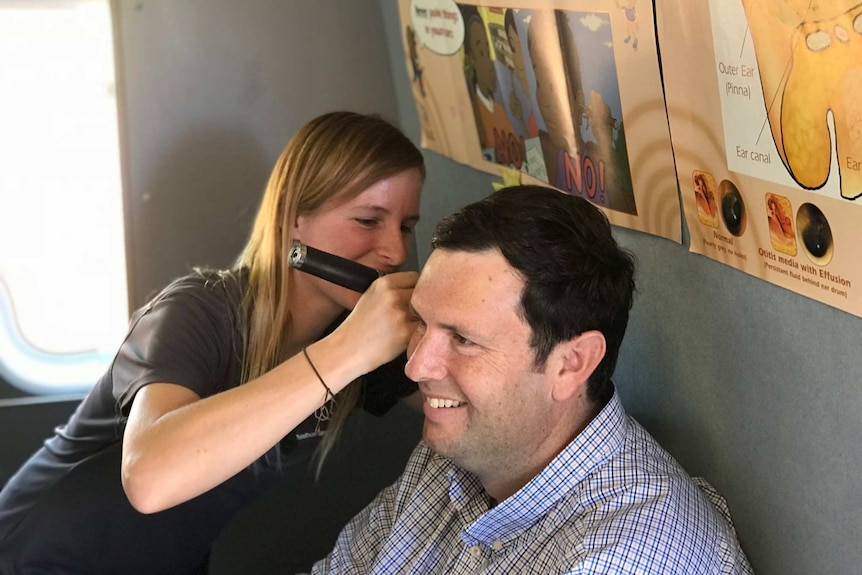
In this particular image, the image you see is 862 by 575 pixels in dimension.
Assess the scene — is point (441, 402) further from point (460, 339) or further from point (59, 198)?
point (59, 198)

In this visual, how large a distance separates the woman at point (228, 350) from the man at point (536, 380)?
0.46ft

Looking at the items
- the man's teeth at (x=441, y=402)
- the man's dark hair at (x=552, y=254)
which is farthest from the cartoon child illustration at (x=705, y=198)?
the man's teeth at (x=441, y=402)

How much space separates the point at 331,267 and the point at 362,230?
0.14 m

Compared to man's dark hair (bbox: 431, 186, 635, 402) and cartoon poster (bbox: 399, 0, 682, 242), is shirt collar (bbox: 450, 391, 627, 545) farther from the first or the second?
cartoon poster (bbox: 399, 0, 682, 242)

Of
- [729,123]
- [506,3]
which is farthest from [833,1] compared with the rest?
[506,3]

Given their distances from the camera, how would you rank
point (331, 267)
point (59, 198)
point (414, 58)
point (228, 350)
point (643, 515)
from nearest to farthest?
1. point (643, 515)
2. point (331, 267)
3. point (228, 350)
4. point (414, 58)
5. point (59, 198)

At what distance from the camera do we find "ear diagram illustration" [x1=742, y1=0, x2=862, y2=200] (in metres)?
0.82

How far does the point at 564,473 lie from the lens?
1.11 m

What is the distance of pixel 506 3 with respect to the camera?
4.66 ft

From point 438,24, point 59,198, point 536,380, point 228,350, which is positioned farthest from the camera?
point 59,198

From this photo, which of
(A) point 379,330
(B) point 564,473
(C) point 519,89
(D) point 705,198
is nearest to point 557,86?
(C) point 519,89

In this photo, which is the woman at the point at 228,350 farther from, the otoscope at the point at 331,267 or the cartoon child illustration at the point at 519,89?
the cartoon child illustration at the point at 519,89

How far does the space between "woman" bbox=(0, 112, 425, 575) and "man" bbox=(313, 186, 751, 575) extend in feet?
0.46

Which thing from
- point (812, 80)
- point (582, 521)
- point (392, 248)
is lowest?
point (582, 521)
